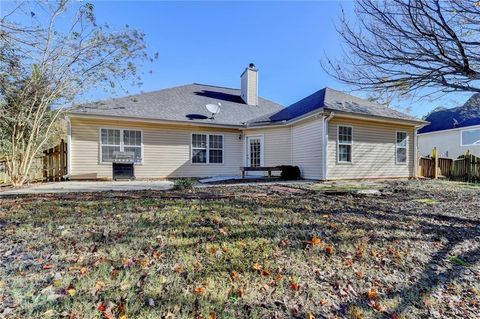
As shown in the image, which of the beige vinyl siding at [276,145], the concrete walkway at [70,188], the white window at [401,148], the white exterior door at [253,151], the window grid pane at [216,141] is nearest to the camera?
the concrete walkway at [70,188]

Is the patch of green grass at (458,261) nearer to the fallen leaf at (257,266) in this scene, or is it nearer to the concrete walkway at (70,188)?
the fallen leaf at (257,266)

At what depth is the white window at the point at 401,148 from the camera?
11312 mm

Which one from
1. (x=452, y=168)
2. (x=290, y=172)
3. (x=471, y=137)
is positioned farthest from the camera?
(x=471, y=137)

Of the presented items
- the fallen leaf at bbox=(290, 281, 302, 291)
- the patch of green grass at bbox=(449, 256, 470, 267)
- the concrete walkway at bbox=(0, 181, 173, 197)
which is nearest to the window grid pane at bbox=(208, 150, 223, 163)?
the concrete walkway at bbox=(0, 181, 173, 197)

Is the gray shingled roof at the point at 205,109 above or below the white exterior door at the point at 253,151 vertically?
above

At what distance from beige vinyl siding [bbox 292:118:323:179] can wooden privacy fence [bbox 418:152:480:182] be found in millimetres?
6289

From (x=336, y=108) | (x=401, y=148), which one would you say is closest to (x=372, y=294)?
(x=336, y=108)

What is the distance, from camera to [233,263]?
2.39 metres

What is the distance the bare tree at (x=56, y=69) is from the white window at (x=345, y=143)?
8.79 metres

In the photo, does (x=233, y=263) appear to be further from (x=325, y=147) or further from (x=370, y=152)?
(x=370, y=152)

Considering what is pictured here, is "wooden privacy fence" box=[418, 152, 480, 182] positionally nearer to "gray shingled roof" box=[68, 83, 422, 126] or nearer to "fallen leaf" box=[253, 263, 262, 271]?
"gray shingled roof" box=[68, 83, 422, 126]

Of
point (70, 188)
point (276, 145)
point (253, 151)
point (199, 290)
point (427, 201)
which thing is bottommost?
point (199, 290)

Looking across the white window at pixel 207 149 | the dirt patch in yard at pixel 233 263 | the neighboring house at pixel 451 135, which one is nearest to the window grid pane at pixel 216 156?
the white window at pixel 207 149

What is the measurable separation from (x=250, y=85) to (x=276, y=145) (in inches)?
197
